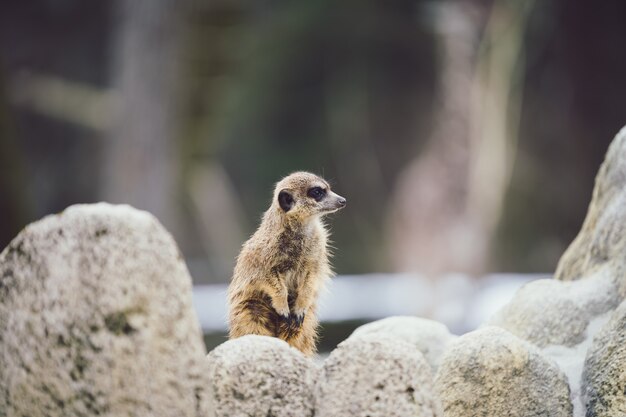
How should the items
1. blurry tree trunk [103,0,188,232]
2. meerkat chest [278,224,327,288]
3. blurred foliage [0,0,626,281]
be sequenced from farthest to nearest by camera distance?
1. blurred foliage [0,0,626,281]
2. blurry tree trunk [103,0,188,232]
3. meerkat chest [278,224,327,288]

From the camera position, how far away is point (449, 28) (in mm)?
11359

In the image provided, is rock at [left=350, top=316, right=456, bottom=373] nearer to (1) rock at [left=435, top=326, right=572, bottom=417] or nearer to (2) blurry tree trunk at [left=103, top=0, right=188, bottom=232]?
(1) rock at [left=435, top=326, right=572, bottom=417]

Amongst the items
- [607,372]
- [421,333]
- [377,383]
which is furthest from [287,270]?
[607,372]

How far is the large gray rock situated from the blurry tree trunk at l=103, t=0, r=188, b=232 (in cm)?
635

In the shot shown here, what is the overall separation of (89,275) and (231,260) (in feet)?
32.5

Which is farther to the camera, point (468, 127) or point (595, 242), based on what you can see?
point (468, 127)

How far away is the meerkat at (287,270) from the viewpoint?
107 inches

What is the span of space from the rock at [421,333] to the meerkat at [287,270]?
0.30m

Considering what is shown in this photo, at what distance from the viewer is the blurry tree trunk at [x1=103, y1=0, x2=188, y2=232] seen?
330 inches

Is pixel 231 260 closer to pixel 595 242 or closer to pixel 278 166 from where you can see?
pixel 278 166

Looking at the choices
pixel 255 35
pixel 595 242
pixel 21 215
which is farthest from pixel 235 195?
pixel 595 242

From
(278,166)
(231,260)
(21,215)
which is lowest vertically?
(21,215)

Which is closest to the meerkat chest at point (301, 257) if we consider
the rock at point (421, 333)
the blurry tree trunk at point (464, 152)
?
the rock at point (421, 333)

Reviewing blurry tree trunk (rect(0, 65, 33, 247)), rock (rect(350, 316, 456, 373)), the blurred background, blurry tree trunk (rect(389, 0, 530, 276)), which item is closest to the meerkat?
rock (rect(350, 316, 456, 373))
